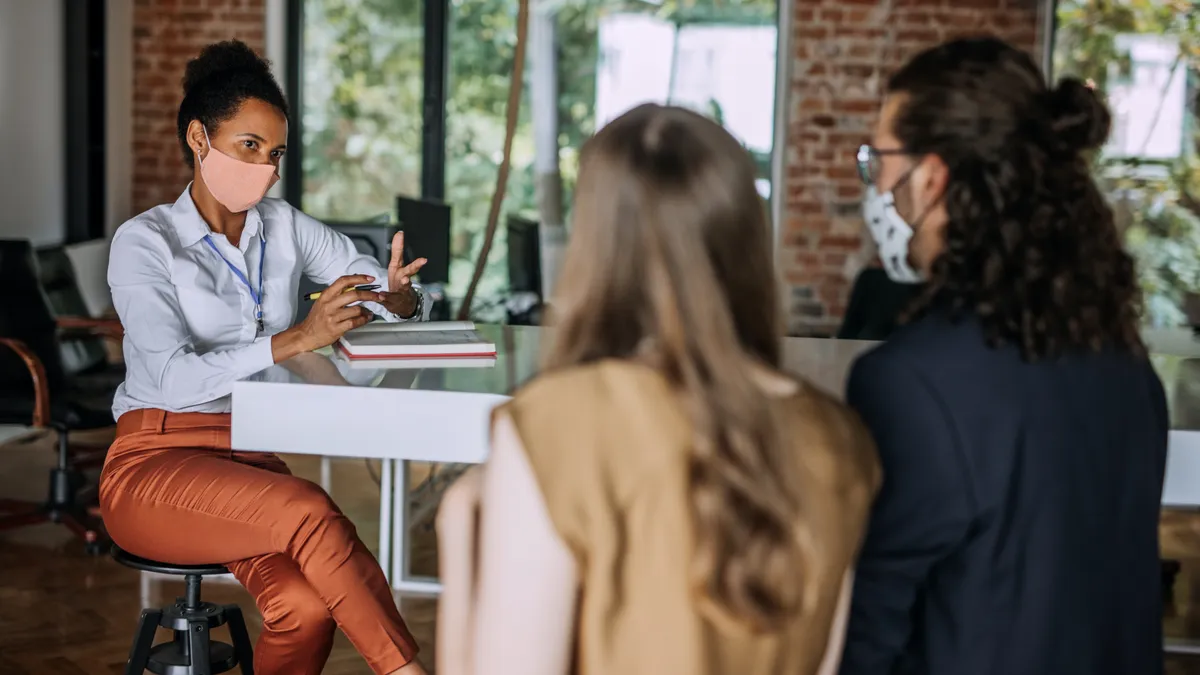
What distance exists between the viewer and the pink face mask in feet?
7.52

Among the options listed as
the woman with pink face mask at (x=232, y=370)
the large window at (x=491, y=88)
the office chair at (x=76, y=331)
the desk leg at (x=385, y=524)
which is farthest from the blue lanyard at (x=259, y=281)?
the large window at (x=491, y=88)

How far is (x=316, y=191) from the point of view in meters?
6.45

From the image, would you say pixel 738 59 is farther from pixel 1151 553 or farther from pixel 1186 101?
pixel 1151 553

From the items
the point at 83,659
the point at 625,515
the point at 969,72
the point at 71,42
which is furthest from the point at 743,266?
the point at 71,42

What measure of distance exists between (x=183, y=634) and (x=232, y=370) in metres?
0.44

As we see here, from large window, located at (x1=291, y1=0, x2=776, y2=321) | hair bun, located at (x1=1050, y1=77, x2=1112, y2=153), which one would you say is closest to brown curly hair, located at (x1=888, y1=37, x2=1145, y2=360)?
hair bun, located at (x1=1050, y1=77, x2=1112, y2=153)

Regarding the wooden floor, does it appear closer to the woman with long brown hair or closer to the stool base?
the stool base

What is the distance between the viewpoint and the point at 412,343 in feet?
7.47

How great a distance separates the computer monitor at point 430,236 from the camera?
4.09 meters

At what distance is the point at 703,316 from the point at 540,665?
0.32 meters

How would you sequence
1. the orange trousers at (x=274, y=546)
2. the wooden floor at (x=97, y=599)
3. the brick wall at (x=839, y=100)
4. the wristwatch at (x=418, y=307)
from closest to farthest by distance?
the orange trousers at (x=274, y=546)
the wristwatch at (x=418, y=307)
the wooden floor at (x=97, y=599)
the brick wall at (x=839, y=100)

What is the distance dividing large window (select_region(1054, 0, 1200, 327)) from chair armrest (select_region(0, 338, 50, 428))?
4.33m

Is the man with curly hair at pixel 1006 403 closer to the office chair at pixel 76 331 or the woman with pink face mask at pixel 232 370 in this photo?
the woman with pink face mask at pixel 232 370

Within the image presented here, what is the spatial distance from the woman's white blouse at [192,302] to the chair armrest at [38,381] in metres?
1.69
